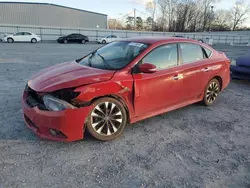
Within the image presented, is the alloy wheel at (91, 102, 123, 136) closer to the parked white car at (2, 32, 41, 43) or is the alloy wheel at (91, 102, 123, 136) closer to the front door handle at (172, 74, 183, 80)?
the front door handle at (172, 74, 183, 80)

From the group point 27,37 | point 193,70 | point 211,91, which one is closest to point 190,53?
point 193,70

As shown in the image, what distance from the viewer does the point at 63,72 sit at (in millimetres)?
3213

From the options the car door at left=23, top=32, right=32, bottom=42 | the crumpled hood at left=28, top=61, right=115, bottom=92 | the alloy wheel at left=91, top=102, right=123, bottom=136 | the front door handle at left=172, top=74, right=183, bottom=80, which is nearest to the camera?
the crumpled hood at left=28, top=61, right=115, bottom=92

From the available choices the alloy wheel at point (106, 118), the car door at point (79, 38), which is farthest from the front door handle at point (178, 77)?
the car door at point (79, 38)

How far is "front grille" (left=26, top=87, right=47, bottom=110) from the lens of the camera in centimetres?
278

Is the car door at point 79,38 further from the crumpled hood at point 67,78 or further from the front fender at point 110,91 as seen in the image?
the front fender at point 110,91

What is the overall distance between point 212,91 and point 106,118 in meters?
2.71

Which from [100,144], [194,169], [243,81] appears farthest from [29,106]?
[243,81]

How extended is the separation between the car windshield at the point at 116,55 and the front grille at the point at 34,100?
1000mm

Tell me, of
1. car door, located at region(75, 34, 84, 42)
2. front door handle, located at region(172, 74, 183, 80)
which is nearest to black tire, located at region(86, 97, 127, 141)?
front door handle, located at region(172, 74, 183, 80)

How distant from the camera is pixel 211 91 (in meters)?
4.46

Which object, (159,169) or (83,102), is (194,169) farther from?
(83,102)

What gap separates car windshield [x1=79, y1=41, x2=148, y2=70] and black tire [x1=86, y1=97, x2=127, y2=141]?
611 mm

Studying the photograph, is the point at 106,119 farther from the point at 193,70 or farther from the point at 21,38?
the point at 21,38
